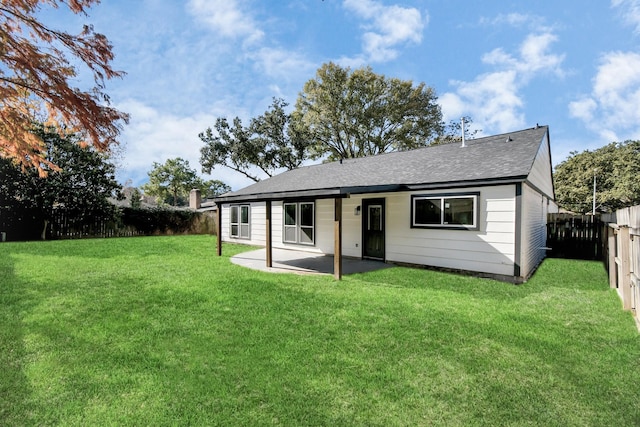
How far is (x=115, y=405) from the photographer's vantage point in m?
2.28

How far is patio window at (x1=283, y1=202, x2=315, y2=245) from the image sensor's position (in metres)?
10.9

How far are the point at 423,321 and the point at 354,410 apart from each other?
2156mm

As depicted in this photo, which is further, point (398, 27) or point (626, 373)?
point (398, 27)

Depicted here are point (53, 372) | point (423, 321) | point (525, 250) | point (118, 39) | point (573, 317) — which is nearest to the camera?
point (53, 372)

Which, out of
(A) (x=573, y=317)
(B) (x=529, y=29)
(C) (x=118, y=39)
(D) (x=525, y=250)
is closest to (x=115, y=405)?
(A) (x=573, y=317)

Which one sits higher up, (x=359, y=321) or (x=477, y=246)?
(x=477, y=246)

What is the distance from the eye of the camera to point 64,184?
1516 cm

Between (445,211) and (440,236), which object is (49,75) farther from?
(440,236)

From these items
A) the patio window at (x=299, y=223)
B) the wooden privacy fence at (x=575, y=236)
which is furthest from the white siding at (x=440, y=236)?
the wooden privacy fence at (x=575, y=236)

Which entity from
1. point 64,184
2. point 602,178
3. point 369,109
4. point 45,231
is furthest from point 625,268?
point 602,178

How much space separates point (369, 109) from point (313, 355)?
23651 mm

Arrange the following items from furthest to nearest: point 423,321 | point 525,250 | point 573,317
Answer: point 525,250 < point 573,317 < point 423,321

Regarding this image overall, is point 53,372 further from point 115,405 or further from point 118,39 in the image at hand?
point 118,39

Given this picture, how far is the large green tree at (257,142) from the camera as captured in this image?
25.4m
